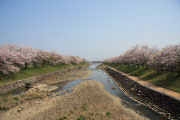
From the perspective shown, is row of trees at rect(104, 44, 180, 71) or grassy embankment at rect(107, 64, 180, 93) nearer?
grassy embankment at rect(107, 64, 180, 93)

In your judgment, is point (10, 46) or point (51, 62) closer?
point (10, 46)

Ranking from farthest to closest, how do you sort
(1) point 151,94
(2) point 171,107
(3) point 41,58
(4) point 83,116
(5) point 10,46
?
(3) point 41,58
(5) point 10,46
(1) point 151,94
(2) point 171,107
(4) point 83,116

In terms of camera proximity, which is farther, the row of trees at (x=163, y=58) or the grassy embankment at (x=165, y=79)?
the row of trees at (x=163, y=58)

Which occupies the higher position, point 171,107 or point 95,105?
point 171,107

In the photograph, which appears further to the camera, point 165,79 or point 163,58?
point 163,58

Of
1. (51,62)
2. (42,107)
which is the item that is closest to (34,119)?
(42,107)

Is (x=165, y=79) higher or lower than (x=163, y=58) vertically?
lower

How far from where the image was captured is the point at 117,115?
10.8m

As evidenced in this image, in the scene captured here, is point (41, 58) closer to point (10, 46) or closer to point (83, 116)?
point (10, 46)

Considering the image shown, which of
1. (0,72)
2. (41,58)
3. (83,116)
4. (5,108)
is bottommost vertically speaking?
(5,108)

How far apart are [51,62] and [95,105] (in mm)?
50060

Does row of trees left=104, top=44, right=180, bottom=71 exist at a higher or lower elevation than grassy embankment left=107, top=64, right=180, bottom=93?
higher

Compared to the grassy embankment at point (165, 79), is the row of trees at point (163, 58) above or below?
above

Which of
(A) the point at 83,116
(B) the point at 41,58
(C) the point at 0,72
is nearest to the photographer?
(A) the point at 83,116
